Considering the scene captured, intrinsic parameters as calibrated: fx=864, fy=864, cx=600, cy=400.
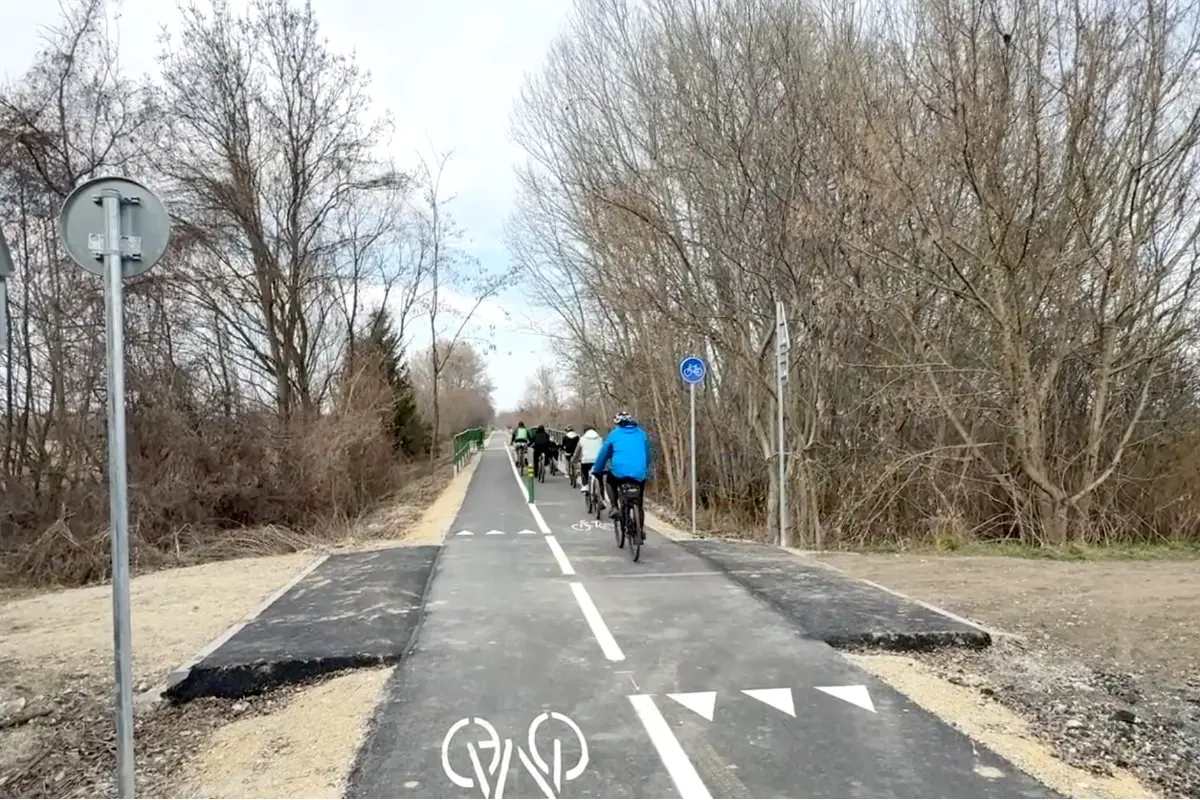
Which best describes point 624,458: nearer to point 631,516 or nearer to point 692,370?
point 631,516

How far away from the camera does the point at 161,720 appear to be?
5336mm

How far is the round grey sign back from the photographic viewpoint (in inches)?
162

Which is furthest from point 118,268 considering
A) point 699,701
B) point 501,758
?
point 699,701

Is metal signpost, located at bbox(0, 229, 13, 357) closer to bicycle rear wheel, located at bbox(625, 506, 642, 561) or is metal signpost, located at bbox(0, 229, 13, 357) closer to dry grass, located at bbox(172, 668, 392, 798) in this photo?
dry grass, located at bbox(172, 668, 392, 798)

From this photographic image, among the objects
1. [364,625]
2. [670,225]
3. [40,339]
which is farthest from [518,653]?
[40,339]

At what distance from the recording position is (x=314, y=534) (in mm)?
16141

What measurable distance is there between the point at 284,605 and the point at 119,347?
4737 millimetres

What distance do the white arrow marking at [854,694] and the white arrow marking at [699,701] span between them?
2.31 feet

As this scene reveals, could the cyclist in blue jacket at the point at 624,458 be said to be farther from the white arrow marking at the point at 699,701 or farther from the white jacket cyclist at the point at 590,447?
the white arrow marking at the point at 699,701

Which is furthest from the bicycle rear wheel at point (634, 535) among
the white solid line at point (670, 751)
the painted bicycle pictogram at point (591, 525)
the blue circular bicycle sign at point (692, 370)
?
the white solid line at point (670, 751)

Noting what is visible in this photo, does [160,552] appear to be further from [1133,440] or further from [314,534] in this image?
[1133,440]

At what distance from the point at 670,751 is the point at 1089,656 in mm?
3642

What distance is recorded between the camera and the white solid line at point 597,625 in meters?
6.20

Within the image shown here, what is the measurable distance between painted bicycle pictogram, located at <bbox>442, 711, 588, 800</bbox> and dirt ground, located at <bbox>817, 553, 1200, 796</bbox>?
7.74ft
